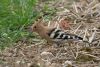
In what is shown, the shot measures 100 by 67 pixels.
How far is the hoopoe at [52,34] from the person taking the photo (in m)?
8.09

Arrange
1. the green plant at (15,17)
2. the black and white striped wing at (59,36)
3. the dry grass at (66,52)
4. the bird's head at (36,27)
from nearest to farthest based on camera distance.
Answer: the dry grass at (66,52) → the black and white striped wing at (59,36) → the bird's head at (36,27) → the green plant at (15,17)

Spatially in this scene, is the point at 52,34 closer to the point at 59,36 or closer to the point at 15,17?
the point at 59,36

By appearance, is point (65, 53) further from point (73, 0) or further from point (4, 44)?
point (73, 0)

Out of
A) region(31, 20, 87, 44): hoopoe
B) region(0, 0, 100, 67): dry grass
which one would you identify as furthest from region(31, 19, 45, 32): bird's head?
region(0, 0, 100, 67): dry grass

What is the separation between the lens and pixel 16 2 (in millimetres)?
9414

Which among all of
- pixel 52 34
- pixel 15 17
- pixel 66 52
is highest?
pixel 15 17

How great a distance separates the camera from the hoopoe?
809cm

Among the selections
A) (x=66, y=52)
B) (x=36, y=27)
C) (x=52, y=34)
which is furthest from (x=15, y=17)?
(x=66, y=52)

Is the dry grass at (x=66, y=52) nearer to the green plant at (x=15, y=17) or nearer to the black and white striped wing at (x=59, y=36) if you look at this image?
the black and white striped wing at (x=59, y=36)

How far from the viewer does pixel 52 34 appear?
8359 mm

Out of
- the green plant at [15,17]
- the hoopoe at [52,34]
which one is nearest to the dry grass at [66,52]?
the hoopoe at [52,34]

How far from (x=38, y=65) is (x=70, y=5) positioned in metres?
3.74

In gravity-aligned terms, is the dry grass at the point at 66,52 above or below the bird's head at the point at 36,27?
below

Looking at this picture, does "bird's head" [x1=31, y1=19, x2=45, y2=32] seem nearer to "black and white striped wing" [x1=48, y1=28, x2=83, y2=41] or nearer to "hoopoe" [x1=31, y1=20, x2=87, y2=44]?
"hoopoe" [x1=31, y1=20, x2=87, y2=44]
